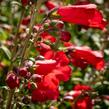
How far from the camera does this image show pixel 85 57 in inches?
135

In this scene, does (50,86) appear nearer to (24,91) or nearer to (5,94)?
(24,91)

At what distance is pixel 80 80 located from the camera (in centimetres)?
452

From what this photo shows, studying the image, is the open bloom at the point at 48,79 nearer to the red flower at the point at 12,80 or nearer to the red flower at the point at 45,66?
the red flower at the point at 45,66

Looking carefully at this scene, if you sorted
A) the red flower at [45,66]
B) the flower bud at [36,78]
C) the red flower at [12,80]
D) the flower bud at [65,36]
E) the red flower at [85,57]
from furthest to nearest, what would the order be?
the red flower at [85,57] < the flower bud at [65,36] < the red flower at [45,66] < the flower bud at [36,78] < the red flower at [12,80]

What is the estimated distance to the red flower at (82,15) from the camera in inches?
113

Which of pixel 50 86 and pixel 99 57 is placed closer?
pixel 50 86

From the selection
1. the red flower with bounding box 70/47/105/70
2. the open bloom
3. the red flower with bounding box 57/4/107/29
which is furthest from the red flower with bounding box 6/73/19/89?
the red flower with bounding box 70/47/105/70

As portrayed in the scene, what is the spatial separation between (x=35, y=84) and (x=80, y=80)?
1.81 metres

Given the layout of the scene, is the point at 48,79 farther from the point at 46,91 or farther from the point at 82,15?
the point at 82,15

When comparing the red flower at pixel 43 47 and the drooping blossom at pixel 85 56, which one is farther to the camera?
the drooping blossom at pixel 85 56

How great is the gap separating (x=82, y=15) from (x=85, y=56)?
56 centimetres

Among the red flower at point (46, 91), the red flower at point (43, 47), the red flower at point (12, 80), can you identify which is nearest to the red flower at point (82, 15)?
the red flower at point (43, 47)

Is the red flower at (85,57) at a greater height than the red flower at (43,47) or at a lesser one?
lesser

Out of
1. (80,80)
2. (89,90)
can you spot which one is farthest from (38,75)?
(80,80)
